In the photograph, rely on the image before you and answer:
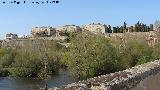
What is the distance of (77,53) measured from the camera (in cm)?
4056

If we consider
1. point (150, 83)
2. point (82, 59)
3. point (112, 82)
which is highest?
point (112, 82)

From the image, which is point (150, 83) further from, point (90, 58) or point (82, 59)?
point (90, 58)

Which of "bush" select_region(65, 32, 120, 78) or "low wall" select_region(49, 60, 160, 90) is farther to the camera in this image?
"bush" select_region(65, 32, 120, 78)

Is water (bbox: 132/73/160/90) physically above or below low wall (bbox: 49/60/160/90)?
below

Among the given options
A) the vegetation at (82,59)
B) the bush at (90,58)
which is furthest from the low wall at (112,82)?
the bush at (90,58)

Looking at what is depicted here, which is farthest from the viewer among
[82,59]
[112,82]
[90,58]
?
[90,58]

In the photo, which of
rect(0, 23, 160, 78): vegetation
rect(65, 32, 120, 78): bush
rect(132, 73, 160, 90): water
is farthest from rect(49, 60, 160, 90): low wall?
rect(65, 32, 120, 78): bush

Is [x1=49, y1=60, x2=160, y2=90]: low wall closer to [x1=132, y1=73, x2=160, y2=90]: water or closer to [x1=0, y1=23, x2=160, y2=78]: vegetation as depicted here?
[x1=132, y1=73, x2=160, y2=90]: water

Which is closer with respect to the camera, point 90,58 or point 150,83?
point 150,83

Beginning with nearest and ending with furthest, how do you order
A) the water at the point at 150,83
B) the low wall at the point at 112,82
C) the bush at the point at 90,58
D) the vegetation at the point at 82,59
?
the low wall at the point at 112,82 < the water at the point at 150,83 < the bush at the point at 90,58 < the vegetation at the point at 82,59

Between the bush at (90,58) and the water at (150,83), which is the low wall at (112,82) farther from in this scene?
the bush at (90,58)

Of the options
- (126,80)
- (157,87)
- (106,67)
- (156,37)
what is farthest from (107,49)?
(126,80)

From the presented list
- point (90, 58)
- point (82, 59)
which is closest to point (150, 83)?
point (82, 59)

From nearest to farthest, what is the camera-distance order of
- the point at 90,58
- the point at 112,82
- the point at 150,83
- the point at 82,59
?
the point at 112,82 < the point at 150,83 < the point at 82,59 < the point at 90,58
